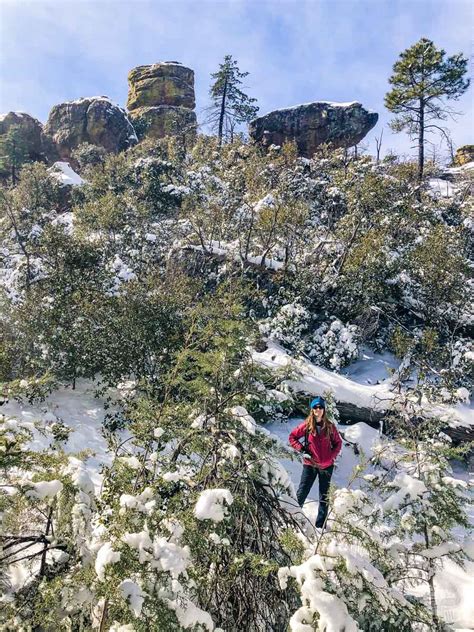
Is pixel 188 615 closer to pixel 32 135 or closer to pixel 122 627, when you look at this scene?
pixel 122 627

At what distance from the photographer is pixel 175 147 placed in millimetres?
23234

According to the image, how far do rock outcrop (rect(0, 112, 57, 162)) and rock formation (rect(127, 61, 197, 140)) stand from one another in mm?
6801

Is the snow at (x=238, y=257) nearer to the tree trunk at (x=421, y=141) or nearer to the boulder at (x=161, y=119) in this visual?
the tree trunk at (x=421, y=141)

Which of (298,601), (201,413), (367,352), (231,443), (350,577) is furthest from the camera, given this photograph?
(367,352)

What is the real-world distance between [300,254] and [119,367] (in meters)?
7.33

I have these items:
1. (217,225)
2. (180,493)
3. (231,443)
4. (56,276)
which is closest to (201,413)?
(231,443)

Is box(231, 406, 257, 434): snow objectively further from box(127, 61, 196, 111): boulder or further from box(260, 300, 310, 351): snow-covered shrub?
box(127, 61, 196, 111): boulder

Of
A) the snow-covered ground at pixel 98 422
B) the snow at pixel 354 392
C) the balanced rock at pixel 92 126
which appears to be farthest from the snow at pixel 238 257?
the balanced rock at pixel 92 126

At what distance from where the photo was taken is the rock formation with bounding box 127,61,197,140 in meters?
32.1

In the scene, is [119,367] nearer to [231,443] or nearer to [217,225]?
[231,443]

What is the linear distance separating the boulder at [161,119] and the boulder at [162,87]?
1.11 metres

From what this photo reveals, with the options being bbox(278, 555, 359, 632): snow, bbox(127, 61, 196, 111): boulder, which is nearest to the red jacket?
bbox(278, 555, 359, 632): snow

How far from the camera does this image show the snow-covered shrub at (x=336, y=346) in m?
10.9

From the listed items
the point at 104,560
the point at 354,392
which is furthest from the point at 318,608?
the point at 354,392
